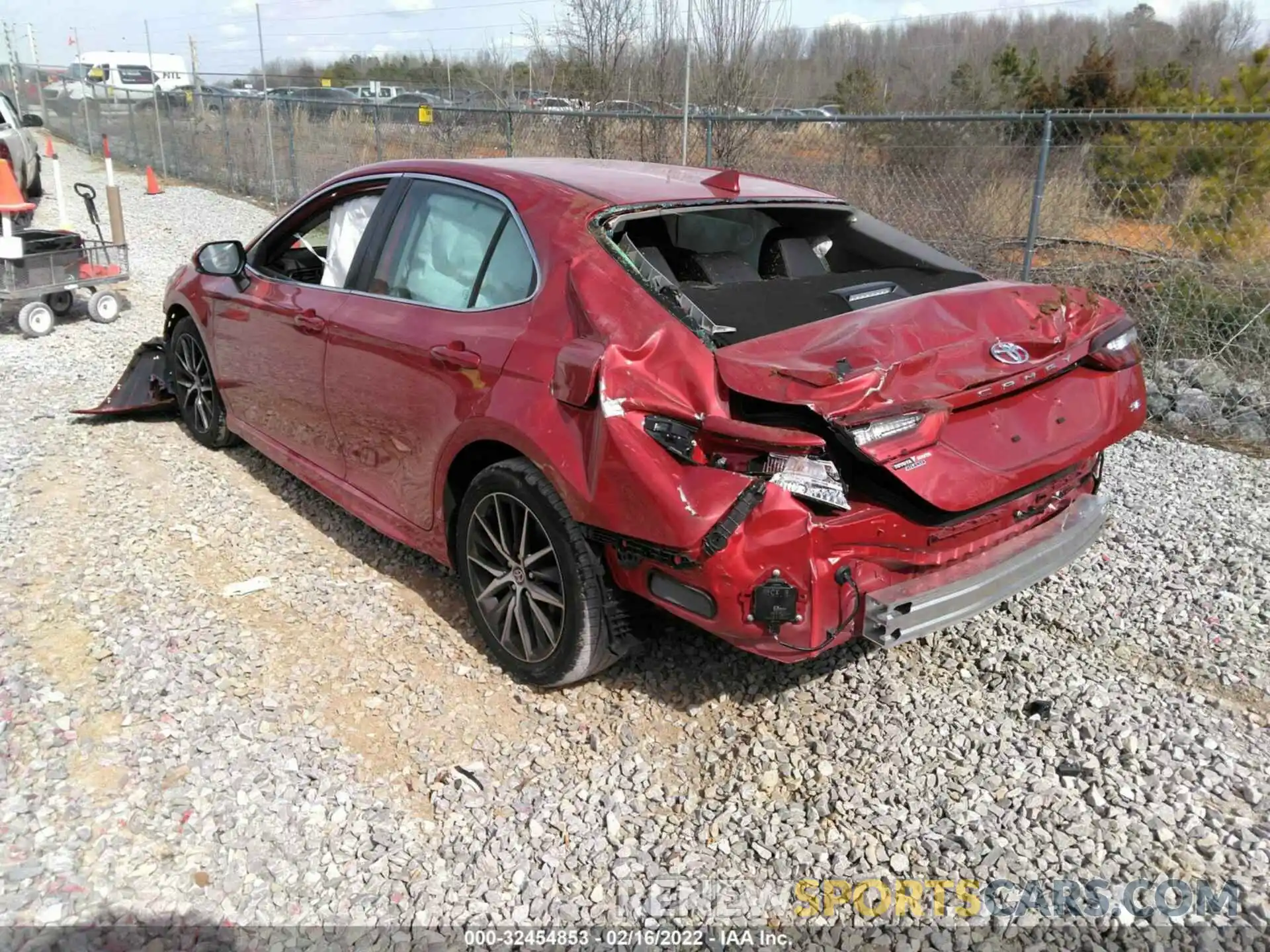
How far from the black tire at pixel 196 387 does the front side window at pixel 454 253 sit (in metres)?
2.10

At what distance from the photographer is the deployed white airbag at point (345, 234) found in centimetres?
429

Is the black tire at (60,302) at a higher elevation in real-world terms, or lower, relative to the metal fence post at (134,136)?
lower

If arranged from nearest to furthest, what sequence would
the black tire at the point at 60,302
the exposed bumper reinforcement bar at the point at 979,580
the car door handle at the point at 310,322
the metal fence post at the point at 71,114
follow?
the exposed bumper reinforcement bar at the point at 979,580
the car door handle at the point at 310,322
the black tire at the point at 60,302
the metal fence post at the point at 71,114

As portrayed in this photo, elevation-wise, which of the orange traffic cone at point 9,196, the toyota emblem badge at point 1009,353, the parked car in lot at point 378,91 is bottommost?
the toyota emblem badge at point 1009,353

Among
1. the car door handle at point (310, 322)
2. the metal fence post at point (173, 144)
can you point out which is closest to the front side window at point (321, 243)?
the car door handle at point (310, 322)

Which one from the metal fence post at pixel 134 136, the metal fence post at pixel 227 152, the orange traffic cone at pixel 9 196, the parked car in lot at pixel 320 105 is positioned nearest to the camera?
the orange traffic cone at pixel 9 196

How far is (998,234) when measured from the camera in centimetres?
836

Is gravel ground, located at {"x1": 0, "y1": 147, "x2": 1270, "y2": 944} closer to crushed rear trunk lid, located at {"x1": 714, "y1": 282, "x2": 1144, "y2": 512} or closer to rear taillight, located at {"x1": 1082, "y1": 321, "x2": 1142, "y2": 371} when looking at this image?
crushed rear trunk lid, located at {"x1": 714, "y1": 282, "x2": 1144, "y2": 512}

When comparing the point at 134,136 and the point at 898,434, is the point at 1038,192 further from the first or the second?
the point at 134,136

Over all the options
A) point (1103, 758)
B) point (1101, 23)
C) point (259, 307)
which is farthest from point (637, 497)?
point (1101, 23)

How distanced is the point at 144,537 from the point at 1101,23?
153 ft

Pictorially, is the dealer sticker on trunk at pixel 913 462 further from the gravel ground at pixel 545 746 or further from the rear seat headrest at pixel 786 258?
the rear seat headrest at pixel 786 258

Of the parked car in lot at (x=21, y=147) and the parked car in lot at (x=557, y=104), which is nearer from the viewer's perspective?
the parked car in lot at (x=21, y=147)

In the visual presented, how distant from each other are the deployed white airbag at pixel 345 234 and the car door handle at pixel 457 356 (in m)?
1.00
